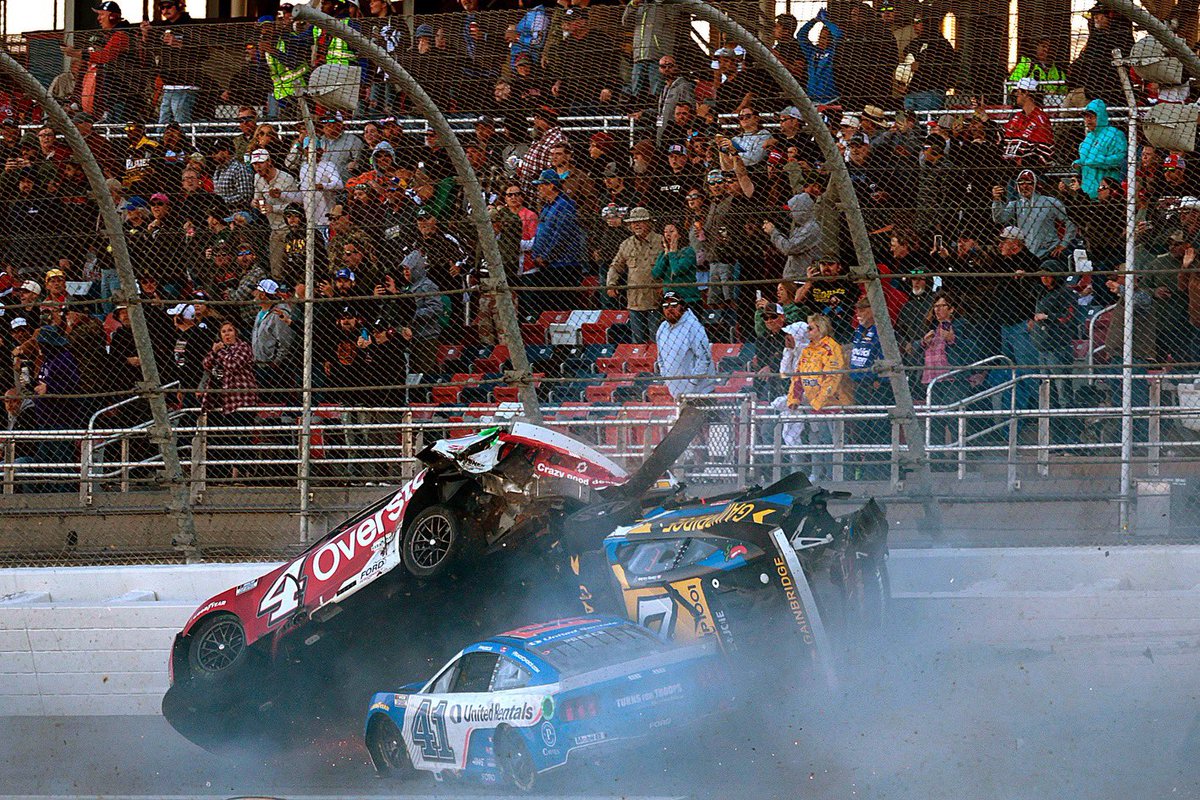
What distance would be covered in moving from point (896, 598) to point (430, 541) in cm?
250

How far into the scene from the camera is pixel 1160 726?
6.73 m

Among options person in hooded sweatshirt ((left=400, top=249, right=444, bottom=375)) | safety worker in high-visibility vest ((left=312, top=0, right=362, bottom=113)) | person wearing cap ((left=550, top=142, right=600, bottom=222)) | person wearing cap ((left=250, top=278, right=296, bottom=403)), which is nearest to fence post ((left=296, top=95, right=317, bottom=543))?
person wearing cap ((left=250, top=278, right=296, bottom=403))

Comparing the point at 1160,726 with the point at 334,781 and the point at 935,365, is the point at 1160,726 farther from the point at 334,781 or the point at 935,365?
the point at 334,781

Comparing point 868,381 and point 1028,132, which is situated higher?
point 1028,132

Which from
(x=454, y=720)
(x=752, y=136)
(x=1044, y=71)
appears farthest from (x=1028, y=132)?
(x=454, y=720)

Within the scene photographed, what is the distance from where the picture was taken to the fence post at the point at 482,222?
8023 millimetres

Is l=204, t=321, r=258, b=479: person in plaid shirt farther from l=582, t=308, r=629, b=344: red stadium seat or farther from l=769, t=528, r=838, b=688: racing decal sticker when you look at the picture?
l=769, t=528, r=838, b=688: racing decal sticker

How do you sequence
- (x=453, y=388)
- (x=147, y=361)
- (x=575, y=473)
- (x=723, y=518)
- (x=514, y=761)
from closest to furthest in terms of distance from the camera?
(x=514, y=761)
(x=723, y=518)
(x=575, y=473)
(x=453, y=388)
(x=147, y=361)

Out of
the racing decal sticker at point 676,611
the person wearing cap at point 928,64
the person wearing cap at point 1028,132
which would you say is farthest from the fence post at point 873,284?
the racing decal sticker at point 676,611

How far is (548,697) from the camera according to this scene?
5.88m

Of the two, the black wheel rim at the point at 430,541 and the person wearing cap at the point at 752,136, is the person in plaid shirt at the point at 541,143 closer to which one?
the person wearing cap at the point at 752,136

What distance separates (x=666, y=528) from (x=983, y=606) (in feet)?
6.92

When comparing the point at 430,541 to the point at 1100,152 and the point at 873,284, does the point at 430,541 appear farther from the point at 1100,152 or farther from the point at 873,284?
the point at 1100,152

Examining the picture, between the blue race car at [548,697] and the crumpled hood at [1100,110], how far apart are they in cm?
386
